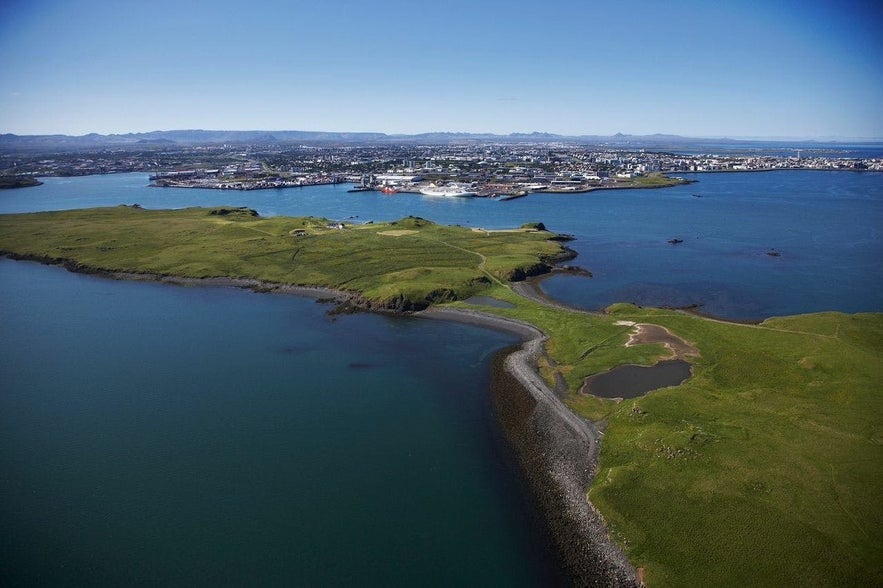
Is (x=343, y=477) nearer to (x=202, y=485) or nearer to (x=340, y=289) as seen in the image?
(x=202, y=485)

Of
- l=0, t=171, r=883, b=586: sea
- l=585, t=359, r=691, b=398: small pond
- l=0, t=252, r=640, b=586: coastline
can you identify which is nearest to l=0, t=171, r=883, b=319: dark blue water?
l=0, t=171, r=883, b=586: sea

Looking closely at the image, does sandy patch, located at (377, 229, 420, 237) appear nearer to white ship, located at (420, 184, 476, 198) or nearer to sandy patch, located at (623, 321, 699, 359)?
sandy patch, located at (623, 321, 699, 359)

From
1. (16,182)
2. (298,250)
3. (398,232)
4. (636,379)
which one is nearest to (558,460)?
(636,379)

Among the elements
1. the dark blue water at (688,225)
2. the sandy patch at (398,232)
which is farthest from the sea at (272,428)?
the sandy patch at (398,232)

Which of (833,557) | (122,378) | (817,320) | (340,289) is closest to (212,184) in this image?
(340,289)

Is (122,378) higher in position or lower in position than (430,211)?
lower

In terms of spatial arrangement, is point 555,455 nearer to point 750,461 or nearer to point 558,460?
point 558,460
